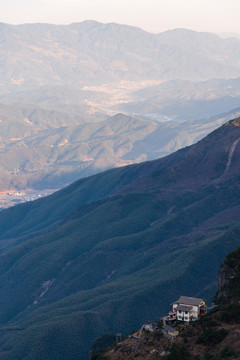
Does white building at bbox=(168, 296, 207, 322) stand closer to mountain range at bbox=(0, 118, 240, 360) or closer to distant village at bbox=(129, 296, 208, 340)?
distant village at bbox=(129, 296, 208, 340)

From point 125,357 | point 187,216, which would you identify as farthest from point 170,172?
point 125,357

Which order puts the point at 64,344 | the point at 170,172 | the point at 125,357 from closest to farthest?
the point at 125,357 < the point at 64,344 < the point at 170,172

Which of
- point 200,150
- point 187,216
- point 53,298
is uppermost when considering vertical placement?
point 200,150

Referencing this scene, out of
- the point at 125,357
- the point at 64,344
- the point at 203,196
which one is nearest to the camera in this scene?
the point at 125,357

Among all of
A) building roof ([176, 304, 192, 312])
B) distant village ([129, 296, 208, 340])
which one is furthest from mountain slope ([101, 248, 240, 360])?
building roof ([176, 304, 192, 312])

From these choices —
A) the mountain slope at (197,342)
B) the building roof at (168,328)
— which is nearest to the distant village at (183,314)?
the building roof at (168,328)

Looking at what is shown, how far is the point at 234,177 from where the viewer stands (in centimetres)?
17375

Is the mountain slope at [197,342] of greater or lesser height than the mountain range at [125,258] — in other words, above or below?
above

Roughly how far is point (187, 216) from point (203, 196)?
10287 millimetres

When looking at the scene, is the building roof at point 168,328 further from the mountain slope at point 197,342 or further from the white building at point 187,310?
the white building at point 187,310

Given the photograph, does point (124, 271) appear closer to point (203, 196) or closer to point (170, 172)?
point (203, 196)

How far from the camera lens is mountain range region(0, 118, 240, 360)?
116688mm

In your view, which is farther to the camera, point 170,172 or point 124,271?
point 170,172

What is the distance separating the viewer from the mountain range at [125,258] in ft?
383
